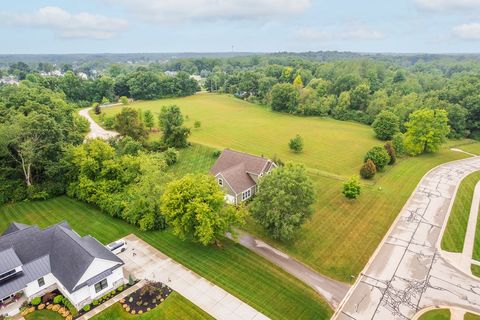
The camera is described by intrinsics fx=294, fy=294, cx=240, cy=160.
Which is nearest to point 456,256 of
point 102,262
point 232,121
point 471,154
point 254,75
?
point 102,262

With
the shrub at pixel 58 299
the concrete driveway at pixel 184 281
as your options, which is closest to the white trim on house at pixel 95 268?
the shrub at pixel 58 299

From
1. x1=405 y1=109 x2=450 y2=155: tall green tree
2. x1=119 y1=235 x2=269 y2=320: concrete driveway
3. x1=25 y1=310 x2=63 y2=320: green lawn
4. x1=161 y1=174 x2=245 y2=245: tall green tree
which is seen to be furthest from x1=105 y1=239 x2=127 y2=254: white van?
x1=405 y1=109 x2=450 y2=155: tall green tree

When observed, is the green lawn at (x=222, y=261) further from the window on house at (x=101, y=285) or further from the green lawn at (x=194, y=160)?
the green lawn at (x=194, y=160)

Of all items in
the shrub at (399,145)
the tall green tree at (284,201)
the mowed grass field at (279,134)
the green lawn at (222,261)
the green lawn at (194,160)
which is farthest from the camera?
the shrub at (399,145)

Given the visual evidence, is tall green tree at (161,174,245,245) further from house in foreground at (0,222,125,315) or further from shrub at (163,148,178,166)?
shrub at (163,148,178,166)

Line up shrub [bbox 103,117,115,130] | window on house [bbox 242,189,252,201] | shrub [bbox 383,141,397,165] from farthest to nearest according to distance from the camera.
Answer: shrub [bbox 103,117,115,130], shrub [bbox 383,141,397,165], window on house [bbox 242,189,252,201]

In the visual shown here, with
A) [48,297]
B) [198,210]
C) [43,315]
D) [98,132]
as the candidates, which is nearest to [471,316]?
[198,210]

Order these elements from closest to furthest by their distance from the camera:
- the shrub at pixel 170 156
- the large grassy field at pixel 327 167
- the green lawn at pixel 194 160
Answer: the large grassy field at pixel 327 167 → the green lawn at pixel 194 160 → the shrub at pixel 170 156

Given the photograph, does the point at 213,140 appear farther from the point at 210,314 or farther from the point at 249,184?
the point at 210,314
